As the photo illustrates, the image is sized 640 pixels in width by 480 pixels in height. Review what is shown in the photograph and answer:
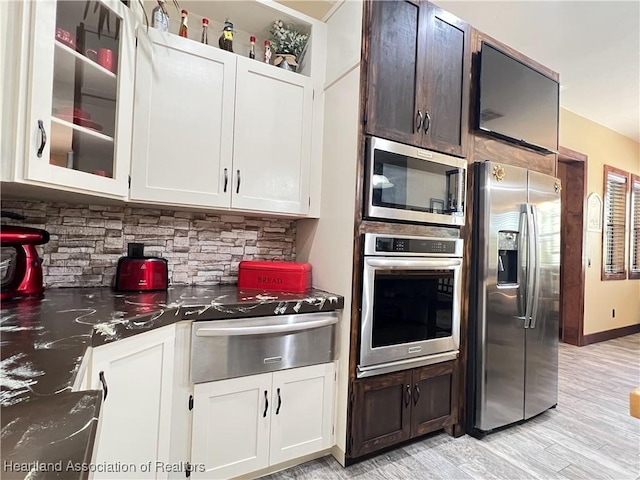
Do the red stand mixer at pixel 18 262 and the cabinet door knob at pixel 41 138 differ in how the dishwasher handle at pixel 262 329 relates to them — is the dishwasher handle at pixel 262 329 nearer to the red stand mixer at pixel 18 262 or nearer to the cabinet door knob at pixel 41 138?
the red stand mixer at pixel 18 262

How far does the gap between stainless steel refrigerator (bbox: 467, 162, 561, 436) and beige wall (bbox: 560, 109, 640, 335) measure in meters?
2.52

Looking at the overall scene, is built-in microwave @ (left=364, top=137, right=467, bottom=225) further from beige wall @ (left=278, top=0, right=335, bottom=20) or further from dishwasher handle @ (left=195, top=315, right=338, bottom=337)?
beige wall @ (left=278, top=0, right=335, bottom=20)

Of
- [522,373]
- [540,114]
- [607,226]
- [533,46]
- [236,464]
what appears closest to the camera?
[236,464]

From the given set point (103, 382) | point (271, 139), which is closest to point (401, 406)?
point (103, 382)

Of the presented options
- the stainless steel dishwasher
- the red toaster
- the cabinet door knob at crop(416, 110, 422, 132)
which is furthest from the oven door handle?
the red toaster

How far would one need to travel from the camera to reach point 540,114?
2.47m

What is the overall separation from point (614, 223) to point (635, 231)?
2.09 feet

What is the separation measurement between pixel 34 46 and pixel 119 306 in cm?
100

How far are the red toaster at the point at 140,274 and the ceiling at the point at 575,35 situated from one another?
1.94 meters

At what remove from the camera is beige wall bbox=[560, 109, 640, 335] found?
419 cm

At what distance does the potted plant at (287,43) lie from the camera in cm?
208

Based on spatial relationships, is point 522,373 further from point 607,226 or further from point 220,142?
point 607,226

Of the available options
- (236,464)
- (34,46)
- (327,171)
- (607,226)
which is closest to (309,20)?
(327,171)

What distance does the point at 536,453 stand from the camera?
6.48 feet
